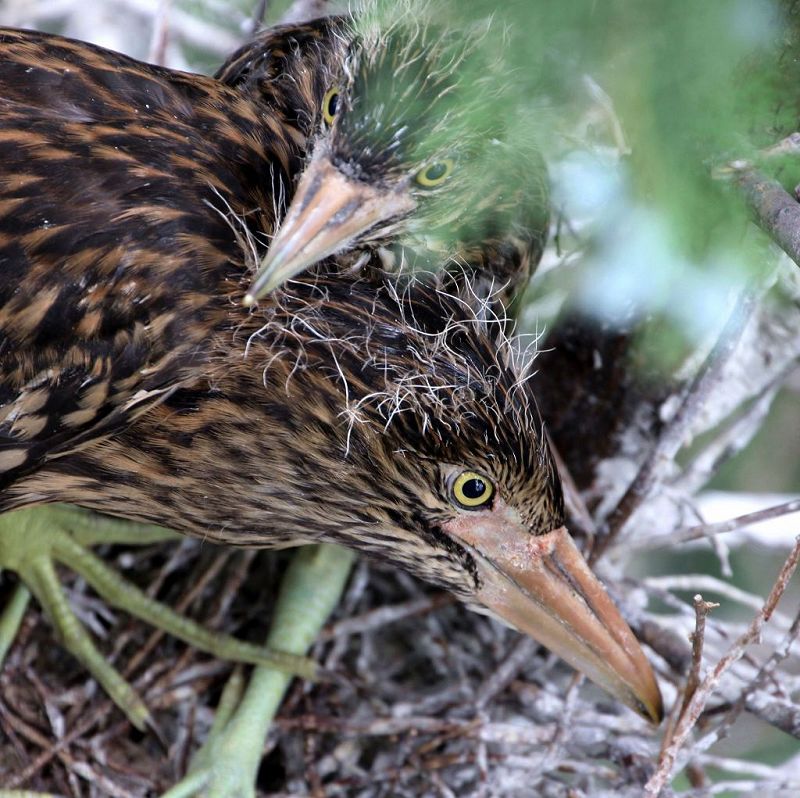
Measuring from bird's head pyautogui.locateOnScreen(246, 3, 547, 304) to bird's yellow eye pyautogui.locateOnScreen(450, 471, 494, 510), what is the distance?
403 millimetres

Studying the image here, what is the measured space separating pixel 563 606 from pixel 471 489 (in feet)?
1.07

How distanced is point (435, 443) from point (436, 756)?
90cm

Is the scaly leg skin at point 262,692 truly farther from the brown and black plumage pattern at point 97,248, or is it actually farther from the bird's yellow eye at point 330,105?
the bird's yellow eye at point 330,105

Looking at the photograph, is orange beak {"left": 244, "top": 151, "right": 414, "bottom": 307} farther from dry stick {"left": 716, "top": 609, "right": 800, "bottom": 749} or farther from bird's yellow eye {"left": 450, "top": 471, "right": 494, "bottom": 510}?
dry stick {"left": 716, "top": 609, "right": 800, "bottom": 749}

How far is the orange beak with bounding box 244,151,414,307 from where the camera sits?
1.46 m

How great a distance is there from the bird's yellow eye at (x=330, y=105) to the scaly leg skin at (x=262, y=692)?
1142mm

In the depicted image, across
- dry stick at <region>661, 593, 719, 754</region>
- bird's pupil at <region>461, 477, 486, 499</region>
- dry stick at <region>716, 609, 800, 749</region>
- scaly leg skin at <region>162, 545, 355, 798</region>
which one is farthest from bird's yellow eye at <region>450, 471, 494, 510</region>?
scaly leg skin at <region>162, 545, 355, 798</region>

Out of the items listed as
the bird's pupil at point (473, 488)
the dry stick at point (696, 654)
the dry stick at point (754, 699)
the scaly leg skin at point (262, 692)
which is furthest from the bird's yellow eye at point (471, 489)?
the scaly leg skin at point (262, 692)

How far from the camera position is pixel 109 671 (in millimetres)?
2314

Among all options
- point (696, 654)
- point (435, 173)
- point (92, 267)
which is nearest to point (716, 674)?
point (696, 654)

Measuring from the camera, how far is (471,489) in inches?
68.2

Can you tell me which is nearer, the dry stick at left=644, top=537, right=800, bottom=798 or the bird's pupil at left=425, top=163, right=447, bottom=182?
the dry stick at left=644, top=537, right=800, bottom=798

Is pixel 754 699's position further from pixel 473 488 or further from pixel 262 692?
pixel 262 692

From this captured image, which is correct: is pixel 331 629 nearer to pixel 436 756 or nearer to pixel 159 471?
pixel 436 756
